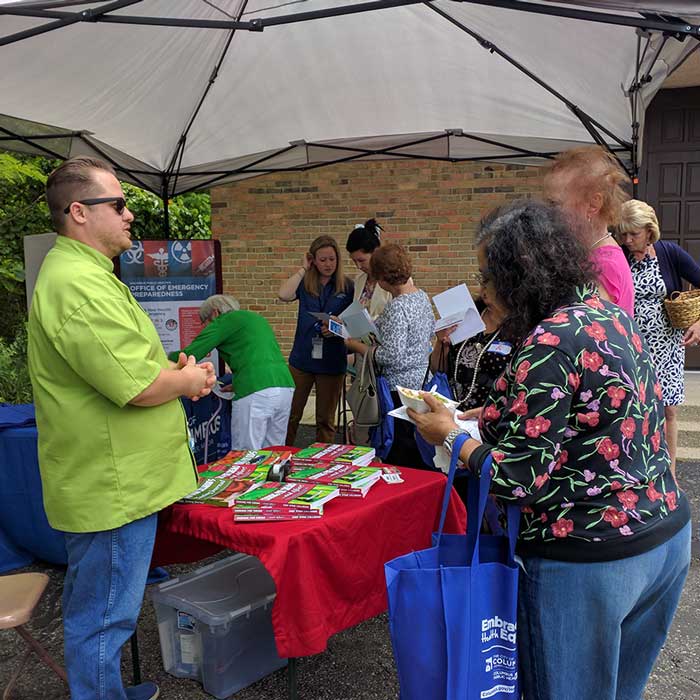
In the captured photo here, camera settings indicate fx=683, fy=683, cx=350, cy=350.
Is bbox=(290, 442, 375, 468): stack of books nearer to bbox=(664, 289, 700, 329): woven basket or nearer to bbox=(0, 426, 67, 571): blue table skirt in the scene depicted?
bbox=(0, 426, 67, 571): blue table skirt

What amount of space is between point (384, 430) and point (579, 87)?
2773mm

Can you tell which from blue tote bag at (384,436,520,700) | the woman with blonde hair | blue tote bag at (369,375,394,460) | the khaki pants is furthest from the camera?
the khaki pants

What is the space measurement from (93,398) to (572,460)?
1.36 meters

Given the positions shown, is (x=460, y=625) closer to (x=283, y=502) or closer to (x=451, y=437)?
(x=451, y=437)

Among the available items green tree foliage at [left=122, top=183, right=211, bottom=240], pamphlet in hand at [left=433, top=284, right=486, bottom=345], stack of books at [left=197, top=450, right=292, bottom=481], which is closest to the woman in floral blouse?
stack of books at [left=197, top=450, right=292, bottom=481]

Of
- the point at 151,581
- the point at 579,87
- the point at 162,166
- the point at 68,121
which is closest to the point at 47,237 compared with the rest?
the point at 68,121

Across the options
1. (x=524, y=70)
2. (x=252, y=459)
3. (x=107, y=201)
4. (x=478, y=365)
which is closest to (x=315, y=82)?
(x=524, y=70)

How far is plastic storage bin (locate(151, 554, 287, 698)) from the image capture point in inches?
102

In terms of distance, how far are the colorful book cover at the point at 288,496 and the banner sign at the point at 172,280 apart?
3306 millimetres

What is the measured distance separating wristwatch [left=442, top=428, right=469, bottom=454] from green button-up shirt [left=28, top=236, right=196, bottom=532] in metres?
0.89

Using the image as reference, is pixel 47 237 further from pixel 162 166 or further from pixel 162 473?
pixel 162 473

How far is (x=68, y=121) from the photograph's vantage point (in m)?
5.11

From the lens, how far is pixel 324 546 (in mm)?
2260

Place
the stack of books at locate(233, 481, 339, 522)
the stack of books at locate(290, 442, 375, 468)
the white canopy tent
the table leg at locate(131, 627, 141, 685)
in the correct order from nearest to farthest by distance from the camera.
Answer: the stack of books at locate(233, 481, 339, 522) < the table leg at locate(131, 627, 141, 685) < the stack of books at locate(290, 442, 375, 468) < the white canopy tent
